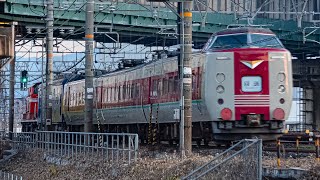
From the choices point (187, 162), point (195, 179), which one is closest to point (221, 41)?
point (187, 162)

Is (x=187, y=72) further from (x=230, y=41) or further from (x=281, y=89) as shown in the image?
(x=281, y=89)

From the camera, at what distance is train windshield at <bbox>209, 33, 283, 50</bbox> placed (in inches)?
942

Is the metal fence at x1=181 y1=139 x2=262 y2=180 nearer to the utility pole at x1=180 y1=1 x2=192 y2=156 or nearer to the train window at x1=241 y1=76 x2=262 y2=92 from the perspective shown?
the utility pole at x1=180 y1=1 x2=192 y2=156

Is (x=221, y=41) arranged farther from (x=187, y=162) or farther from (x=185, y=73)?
(x=187, y=162)

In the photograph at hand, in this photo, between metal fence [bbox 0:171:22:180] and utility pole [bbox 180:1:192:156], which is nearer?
utility pole [bbox 180:1:192:156]

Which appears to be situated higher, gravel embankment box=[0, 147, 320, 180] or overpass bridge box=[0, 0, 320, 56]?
overpass bridge box=[0, 0, 320, 56]

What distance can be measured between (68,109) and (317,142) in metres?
25.2

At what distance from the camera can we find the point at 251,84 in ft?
76.7

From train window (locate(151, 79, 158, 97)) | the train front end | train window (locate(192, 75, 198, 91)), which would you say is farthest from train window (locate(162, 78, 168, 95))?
the train front end

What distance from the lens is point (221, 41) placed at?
2456 cm

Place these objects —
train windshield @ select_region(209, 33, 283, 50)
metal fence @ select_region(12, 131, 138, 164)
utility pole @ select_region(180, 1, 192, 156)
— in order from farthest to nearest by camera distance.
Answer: train windshield @ select_region(209, 33, 283, 50), metal fence @ select_region(12, 131, 138, 164), utility pole @ select_region(180, 1, 192, 156)

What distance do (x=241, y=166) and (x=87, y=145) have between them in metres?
11.2

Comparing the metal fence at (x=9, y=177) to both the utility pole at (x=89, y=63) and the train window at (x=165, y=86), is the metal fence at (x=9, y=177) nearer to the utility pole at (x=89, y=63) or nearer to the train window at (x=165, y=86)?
the utility pole at (x=89, y=63)

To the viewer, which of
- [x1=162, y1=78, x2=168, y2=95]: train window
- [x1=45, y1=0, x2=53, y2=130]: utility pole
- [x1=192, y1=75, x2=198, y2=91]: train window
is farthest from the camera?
[x1=45, y1=0, x2=53, y2=130]: utility pole
